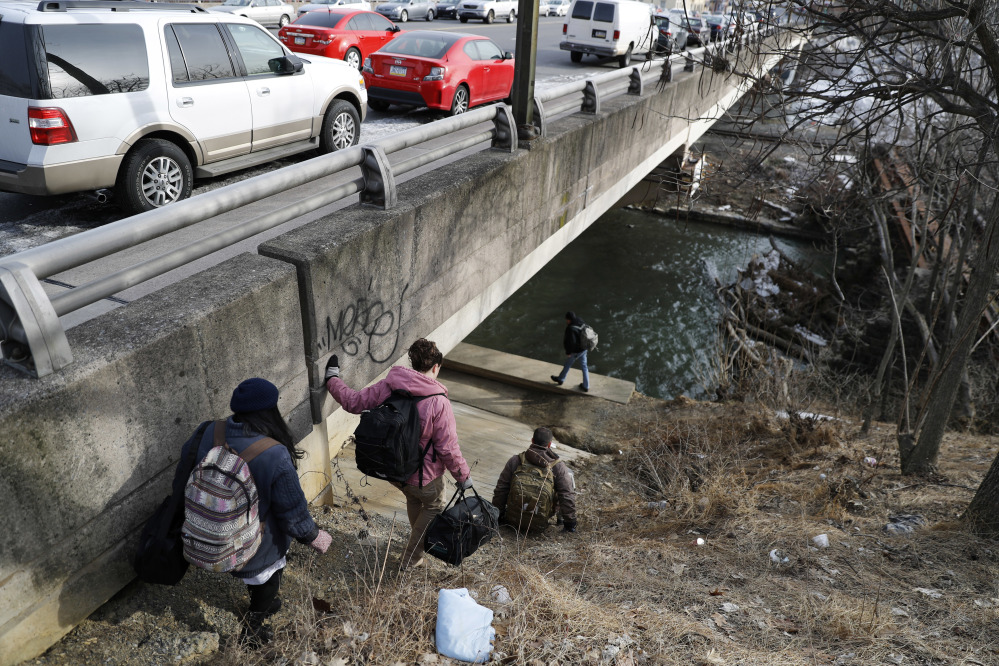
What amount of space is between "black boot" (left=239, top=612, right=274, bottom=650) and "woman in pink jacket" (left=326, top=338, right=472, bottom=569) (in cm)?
100

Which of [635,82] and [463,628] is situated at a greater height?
[635,82]

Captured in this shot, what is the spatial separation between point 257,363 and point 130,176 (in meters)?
3.29

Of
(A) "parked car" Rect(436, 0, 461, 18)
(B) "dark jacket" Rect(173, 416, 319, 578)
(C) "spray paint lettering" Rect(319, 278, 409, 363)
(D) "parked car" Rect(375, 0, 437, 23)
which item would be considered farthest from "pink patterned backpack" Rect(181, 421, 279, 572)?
(A) "parked car" Rect(436, 0, 461, 18)

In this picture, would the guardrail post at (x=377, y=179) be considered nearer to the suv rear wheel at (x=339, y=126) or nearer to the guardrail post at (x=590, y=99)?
the suv rear wheel at (x=339, y=126)

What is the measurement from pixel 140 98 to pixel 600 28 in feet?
56.7

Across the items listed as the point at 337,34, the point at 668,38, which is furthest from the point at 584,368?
the point at 337,34

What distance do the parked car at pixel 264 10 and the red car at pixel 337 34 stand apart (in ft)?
35.0

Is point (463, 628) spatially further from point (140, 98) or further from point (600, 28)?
point (600, 28)

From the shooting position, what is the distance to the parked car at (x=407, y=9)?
102ft

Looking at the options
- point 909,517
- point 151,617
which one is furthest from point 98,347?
point 909,517

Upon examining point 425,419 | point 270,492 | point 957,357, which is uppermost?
point 270,492

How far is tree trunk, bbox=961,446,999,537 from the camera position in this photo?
17.8 ft

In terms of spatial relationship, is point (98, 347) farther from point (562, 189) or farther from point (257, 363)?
point (562, 189)

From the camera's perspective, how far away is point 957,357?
6.52 m
